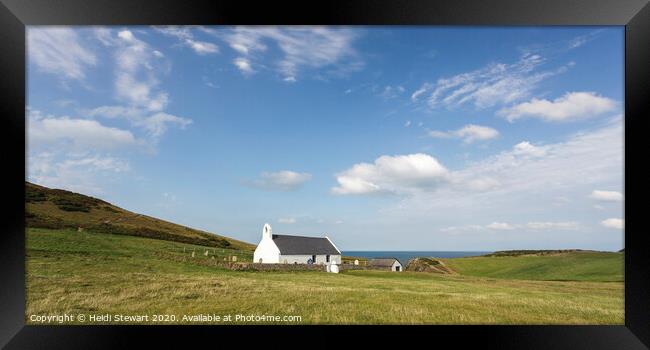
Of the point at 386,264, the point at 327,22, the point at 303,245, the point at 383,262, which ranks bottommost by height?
the point at 386,264

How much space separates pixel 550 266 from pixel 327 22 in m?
24.1

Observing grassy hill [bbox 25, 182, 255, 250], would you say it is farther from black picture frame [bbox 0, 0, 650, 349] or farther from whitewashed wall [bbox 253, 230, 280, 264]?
black picture frame [bbox 0, 0, 650, 349]

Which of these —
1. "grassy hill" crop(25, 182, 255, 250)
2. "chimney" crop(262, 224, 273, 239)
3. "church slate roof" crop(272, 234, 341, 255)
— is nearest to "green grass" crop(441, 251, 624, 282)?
"church slate roof" crop(272, 234, 341, 255)

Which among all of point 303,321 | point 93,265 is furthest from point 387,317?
point 93,265

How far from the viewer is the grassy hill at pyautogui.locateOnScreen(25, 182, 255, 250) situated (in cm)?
2875

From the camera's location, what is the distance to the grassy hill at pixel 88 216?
2875 centimetres

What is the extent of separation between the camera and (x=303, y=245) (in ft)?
116

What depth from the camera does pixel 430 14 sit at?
5.23 m

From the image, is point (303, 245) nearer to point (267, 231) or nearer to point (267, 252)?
point (267, 252)

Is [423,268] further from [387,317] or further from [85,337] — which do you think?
[85,337]

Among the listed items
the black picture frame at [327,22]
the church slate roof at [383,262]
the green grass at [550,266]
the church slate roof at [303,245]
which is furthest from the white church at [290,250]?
the black picture frame at [327,22]

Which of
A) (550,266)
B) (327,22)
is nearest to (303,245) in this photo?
(550,266)

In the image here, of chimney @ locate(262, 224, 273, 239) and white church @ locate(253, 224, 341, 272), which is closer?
white church @ locate(253, 224, 341, 272)

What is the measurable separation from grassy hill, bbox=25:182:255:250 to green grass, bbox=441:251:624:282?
77.0 feet
